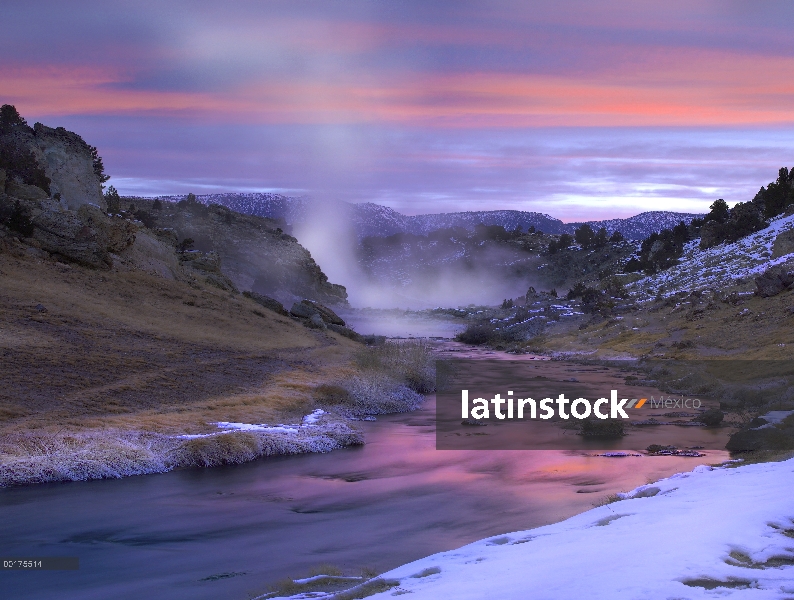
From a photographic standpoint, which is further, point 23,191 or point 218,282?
point 218,282

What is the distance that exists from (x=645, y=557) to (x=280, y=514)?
355 inches

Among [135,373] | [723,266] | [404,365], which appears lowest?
[404,365]

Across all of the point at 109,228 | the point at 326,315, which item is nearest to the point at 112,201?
the point at 109,228

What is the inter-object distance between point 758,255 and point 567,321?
14102 millimetres

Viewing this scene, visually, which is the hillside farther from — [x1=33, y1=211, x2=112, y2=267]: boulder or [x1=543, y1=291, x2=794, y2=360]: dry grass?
[x1=543, y1=291, x2=794, y2=360]: dry grass

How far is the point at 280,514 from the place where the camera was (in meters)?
15.1

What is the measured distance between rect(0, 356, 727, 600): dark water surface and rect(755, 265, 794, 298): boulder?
24420mm

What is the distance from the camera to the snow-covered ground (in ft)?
22.2

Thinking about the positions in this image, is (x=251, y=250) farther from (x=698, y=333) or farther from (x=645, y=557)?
(x=645, y=557)

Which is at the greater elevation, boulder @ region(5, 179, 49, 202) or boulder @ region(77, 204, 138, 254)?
boulder @ region(5, 179, 49, 202)

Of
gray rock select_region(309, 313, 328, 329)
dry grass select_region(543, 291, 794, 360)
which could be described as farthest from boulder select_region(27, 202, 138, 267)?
dry grass select_region(543, 291, 794, 360)

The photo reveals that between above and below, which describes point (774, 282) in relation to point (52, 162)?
below

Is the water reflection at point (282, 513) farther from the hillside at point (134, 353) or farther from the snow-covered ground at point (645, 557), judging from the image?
the snow-covered ground at point (645, 557)

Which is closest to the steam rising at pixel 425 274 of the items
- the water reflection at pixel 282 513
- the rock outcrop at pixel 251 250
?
the rock outcrop at pixel 251 250
